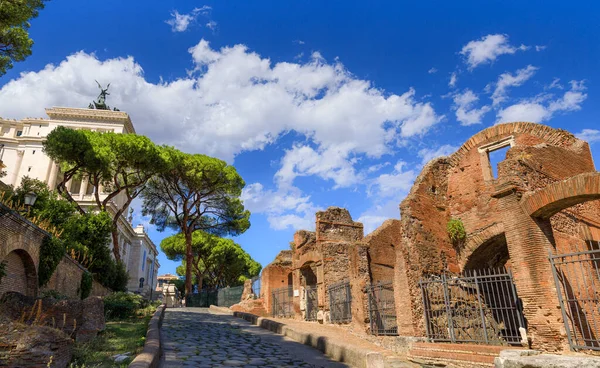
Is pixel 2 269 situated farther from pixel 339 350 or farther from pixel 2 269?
pixel 339 350

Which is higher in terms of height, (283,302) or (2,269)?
(2,269)

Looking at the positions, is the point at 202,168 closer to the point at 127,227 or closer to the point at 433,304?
the point at 433,304

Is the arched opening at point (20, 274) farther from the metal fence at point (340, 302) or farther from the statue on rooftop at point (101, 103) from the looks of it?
the statue on rooftop at point (101, 103)

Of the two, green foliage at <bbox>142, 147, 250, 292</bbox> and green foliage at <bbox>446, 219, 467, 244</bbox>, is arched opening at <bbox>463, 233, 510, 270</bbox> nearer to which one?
green foliage at <bbox>446, 219, 467, 244</bbox>

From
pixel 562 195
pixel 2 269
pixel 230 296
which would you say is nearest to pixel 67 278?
pixel 2 269

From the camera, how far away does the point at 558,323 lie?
7.13 metres

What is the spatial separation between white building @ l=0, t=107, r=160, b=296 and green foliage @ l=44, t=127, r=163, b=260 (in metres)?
24.5

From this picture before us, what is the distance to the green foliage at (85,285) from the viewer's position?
13375 mm

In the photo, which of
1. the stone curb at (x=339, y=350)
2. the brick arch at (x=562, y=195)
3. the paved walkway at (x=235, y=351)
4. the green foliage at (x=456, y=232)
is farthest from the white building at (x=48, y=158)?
the brick arch at (x=562, y=195)

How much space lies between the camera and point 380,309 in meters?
11.4

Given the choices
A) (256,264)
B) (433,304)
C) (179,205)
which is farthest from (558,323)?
(256,264)

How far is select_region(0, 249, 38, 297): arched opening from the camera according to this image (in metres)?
8.44

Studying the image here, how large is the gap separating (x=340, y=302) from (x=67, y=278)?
8.56m

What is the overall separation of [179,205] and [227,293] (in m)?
7.00
